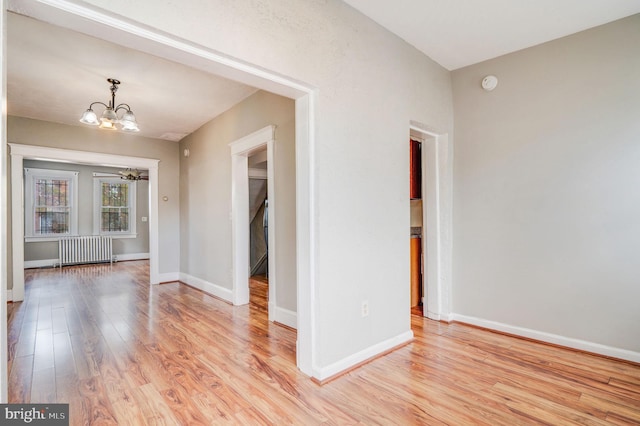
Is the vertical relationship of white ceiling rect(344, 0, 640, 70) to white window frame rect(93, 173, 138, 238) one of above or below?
above

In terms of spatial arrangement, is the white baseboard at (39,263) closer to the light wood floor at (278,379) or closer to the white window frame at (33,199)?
the white window frame at (33,199)

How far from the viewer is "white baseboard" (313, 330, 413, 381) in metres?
2.12

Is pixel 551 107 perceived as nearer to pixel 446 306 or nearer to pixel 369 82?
pixel 369 82

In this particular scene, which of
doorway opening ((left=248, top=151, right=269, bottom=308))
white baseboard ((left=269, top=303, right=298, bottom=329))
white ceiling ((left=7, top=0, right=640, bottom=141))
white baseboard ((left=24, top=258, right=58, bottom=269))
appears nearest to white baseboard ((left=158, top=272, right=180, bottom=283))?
doorway opening ((left=248, top=151, right=269, bottom=308))

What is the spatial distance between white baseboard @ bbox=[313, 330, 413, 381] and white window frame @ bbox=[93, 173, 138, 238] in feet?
27.0

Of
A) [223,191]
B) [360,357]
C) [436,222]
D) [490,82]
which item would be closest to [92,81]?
[223,191]

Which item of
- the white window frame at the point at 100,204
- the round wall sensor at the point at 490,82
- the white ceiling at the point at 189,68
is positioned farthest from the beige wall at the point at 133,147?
the round wall sensor at the point at 490,82

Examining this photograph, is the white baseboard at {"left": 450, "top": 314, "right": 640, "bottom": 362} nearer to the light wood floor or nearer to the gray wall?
the light wood floor

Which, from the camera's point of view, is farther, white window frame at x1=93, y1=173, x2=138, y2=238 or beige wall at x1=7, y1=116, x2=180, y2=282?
white window frame at x1=93, y1=173, x2=138, y2=238

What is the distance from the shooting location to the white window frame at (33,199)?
7.05m

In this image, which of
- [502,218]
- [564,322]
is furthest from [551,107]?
[564,322]

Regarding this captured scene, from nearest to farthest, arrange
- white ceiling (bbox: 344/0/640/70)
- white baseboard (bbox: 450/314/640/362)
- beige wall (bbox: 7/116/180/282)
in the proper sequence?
white ceiling (bbox: 344/0/640/70), white baseboard (bbox: 450/314/640/362), beige wall (bbox: 7/116/180/282)

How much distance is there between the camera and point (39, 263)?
282 inches

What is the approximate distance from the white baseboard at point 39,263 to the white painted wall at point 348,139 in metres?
8.21
